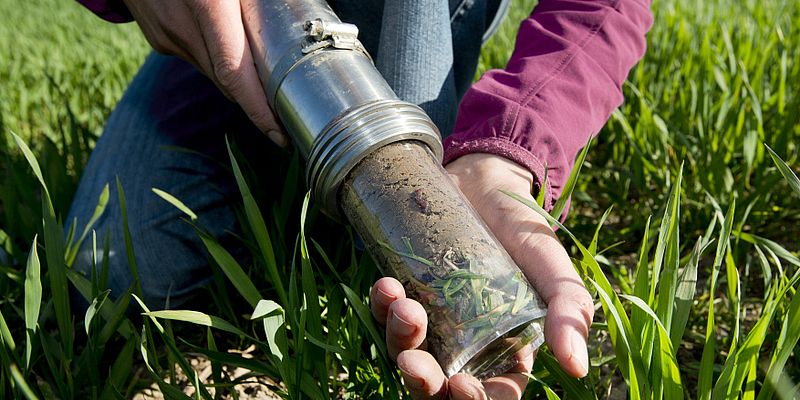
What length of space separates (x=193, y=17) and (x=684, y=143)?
35.1 inches

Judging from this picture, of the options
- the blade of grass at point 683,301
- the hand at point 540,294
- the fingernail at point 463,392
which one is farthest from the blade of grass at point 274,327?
the blade of grass at point 683,301

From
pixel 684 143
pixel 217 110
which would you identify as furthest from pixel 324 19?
pixel 684 143

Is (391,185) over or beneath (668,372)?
over

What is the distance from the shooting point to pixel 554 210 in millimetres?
1025

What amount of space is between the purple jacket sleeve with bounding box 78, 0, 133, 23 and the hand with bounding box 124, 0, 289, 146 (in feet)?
0.40

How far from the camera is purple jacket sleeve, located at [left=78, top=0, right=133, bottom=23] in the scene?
4.09ft

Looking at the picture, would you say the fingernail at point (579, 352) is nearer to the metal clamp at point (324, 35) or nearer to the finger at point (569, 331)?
the finger at point (569, 331)

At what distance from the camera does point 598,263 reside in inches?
51.1

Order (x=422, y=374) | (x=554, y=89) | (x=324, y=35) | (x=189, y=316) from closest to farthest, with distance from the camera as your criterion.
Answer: (x=422, y=374), (x=189, y=316), (x=324, y=35), (x=554, y=89)

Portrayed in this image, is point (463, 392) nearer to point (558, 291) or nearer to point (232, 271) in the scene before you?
point (558, 291)

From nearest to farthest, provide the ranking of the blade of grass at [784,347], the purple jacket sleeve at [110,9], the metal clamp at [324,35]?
the blade of grass at [784,347], the metal clamp at [324,35], the purple jacket sleeve at [110,9]

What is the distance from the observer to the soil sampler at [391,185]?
32.2 inches

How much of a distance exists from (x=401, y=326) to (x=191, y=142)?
88 centimetres

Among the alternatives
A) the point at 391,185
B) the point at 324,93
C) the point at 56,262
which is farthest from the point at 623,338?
the point at 56,262
